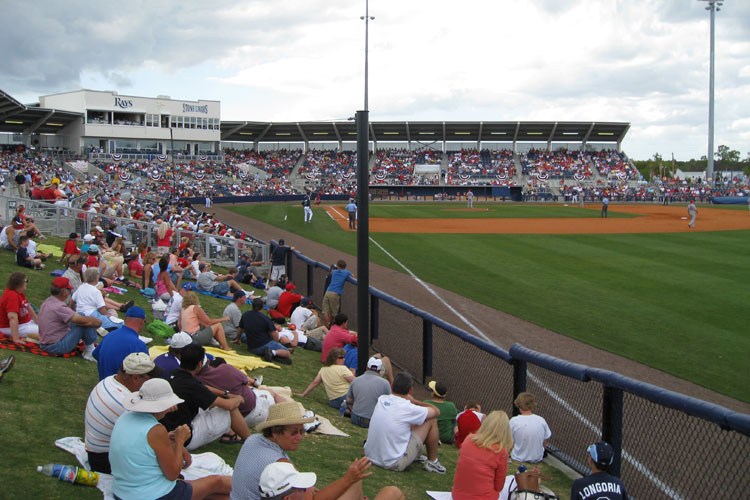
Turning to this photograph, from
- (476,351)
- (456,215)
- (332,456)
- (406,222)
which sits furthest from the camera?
(456,215)

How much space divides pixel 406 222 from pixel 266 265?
20.2 meters

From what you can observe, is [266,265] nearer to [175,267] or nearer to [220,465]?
[175,267]

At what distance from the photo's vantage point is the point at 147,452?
182 inches

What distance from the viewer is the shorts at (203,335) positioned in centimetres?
973

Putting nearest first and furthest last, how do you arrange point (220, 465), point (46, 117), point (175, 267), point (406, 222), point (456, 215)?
1. point (220, 465)
2. point (175, 267)
3. point (406, 222)
4. point (456, 215)
5. point (46, 117)

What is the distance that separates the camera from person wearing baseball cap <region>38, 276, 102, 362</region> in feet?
26.7

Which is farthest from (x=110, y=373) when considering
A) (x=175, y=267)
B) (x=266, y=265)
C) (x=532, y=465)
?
(x=266, y=265)

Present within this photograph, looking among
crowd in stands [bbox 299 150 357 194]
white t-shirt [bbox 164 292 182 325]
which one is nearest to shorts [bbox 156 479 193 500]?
white t-shirt [bbox 164 292 182 325]

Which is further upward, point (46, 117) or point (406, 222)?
point (46, 117)

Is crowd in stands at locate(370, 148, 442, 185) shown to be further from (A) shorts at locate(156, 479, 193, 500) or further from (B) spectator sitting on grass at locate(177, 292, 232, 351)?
(A) shorts at locate(156, 479, 193, 500)

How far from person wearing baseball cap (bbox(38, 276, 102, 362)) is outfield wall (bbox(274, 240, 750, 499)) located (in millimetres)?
5069

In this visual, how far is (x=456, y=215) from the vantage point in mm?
47156

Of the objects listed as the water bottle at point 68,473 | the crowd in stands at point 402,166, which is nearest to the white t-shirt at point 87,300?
the water bottle at point 68,473

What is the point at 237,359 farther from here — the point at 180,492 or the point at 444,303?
the point at 444,303
